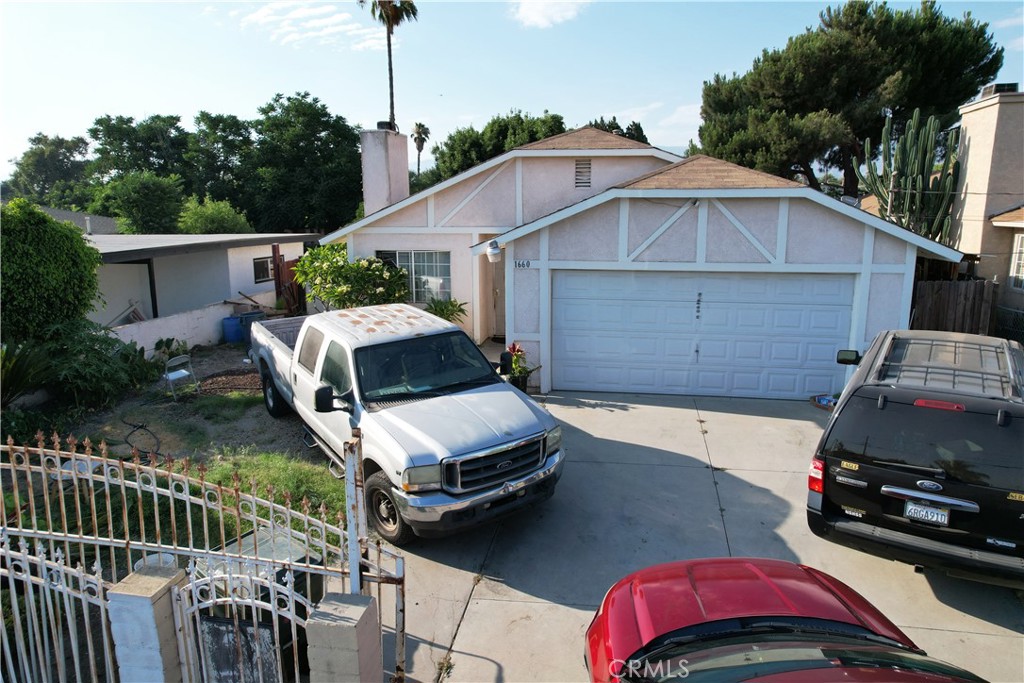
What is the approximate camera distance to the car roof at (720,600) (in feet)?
11.4

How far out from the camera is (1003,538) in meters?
4.55

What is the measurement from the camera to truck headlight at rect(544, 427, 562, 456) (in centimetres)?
604

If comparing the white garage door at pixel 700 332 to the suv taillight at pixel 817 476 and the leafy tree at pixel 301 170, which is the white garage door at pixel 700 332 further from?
the leafy tree at pixel 301 170

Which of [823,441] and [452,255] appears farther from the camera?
[452,255]

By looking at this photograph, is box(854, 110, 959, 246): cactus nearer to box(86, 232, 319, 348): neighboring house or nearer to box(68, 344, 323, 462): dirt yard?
box(68, 344, 323, 462): dirt yard

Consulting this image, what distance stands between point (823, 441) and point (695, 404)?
5094 mm

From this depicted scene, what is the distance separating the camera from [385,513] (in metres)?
5.98

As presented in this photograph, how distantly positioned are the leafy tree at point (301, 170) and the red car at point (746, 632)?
36.3 m

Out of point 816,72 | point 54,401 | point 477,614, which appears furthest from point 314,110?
point 477,614

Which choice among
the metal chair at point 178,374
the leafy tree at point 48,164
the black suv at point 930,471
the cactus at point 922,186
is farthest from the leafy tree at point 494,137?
the leafy tree at point 48,164

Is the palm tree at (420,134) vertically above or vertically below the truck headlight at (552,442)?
above

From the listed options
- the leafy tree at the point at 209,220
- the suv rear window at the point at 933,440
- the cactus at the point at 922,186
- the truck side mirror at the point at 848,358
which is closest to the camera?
the suv rear window at the point at 933,440

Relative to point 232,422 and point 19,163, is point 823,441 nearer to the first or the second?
point 232,422
